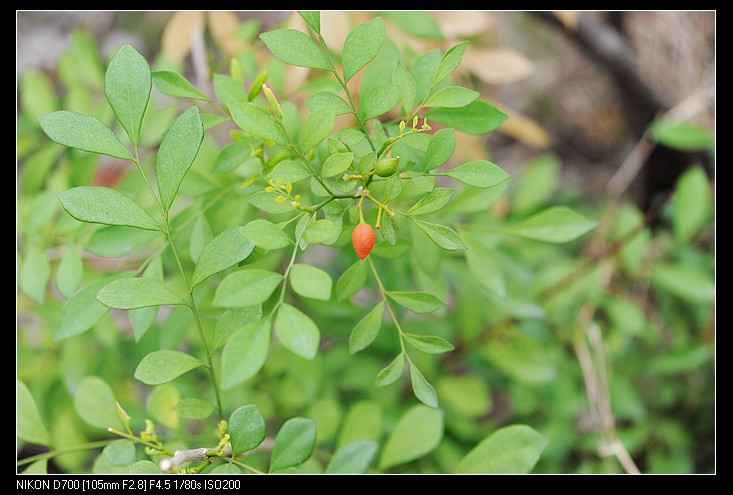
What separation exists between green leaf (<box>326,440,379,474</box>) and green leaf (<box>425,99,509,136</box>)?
0.33 m

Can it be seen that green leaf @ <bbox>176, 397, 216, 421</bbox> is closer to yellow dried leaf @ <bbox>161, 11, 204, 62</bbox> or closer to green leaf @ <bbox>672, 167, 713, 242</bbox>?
yellow dried leaf @ <bbox>161, 11, 204, 62</bbox>

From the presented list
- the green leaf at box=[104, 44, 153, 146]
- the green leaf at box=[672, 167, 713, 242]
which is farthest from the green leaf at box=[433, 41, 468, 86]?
the green leaf at box=[672, 167, 713, 242]

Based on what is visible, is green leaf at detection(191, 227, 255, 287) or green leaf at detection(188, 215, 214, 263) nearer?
green leaf at detection(191, 227, 255, 287)

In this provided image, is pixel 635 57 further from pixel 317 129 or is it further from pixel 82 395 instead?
pixel 82 395

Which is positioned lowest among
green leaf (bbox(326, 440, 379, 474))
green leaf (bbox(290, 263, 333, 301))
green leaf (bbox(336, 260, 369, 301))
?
green leaf (bbox(326, 440, 379, 474))

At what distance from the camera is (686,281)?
3.51 ft

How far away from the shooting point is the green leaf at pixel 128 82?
19.6 inches

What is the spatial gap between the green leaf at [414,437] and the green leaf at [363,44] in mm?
415

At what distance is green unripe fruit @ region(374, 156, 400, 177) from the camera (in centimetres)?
45

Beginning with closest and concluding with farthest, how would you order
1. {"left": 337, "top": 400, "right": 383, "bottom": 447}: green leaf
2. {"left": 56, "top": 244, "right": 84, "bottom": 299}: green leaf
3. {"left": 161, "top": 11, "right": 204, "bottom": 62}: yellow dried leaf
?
{"left": 56, "top": 244, "right": 84, "bottom": 299}: green leaf → {"left": 337, "top": 400, "right": 383, "bottom": 447}: green leaf → {"left": 161, "top": 11, "right": 204, "bottom": 62}: yellow dried leaf

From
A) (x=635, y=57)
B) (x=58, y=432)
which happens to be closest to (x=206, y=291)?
(x=58, y=432)

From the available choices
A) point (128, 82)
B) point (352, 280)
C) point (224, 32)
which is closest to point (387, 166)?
point (352, 280)

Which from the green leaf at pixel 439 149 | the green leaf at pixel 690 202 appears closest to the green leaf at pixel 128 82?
the green leaf at pixel 439 149
